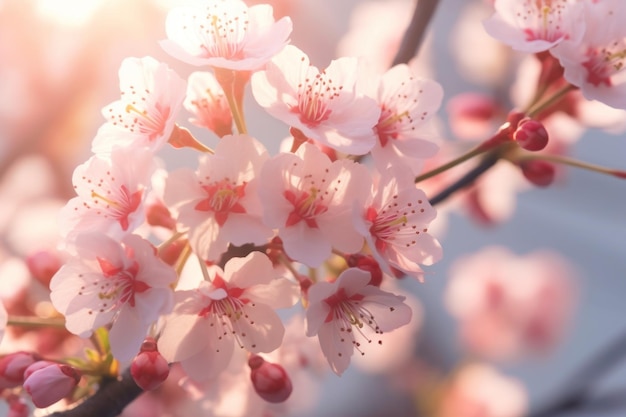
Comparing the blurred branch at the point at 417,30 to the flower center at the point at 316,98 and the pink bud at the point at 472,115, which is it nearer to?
the flower center at the point at 316,98

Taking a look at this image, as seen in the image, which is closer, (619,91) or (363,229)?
(363,229)

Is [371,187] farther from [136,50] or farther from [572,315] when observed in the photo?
[572,315]

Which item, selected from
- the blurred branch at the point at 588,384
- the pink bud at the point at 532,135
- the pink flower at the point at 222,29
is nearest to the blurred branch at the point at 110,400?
the pink flower at the point at 222,29

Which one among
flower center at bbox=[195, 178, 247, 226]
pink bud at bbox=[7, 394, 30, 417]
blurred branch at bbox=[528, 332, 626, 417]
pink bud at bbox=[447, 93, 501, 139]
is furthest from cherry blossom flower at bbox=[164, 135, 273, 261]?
blurred branch at bbox=[528, 332, 626, 417]

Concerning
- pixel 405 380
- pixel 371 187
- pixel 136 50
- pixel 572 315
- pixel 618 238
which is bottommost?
pixel 405 380

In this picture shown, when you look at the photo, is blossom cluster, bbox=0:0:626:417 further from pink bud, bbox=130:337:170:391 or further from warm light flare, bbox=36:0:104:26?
warm light flare, bbox=36:0:104:26

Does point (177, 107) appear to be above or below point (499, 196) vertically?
above

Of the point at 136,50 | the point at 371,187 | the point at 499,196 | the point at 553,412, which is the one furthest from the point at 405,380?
the point at 371,187
